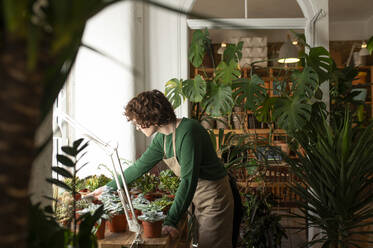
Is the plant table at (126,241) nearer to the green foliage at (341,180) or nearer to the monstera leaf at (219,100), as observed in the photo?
the green foliage at (341,180)

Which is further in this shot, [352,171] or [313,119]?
[313,119]

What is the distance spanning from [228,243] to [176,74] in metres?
2.20

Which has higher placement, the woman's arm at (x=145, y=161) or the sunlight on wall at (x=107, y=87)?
the sunlight on wall at (x=107, y=87)

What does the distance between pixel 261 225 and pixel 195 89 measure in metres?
1.41

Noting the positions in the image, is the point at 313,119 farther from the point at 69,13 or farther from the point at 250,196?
the point at 69,13

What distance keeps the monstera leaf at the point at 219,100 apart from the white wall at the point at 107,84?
0.80 m

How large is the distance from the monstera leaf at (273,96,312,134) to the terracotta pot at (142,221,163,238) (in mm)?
1729

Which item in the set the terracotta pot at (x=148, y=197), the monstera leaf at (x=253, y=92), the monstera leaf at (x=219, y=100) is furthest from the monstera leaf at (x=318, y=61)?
the terracotta pot at (x=148, y=197)

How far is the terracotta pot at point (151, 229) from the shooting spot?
5.39 ft

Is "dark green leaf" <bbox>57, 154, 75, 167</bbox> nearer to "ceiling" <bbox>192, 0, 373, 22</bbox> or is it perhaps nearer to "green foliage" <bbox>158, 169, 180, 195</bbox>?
"green foliage" <bbox>158, 169, 180, 195</bbox>

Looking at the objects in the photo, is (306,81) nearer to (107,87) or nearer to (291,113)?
(291,113)

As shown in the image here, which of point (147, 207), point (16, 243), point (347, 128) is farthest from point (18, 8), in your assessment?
point (347, 128)

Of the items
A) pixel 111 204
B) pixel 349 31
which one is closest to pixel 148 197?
pixel 111 204

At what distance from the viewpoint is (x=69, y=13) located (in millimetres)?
320
